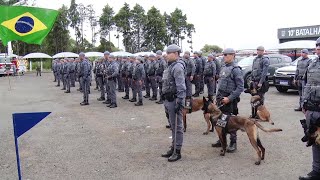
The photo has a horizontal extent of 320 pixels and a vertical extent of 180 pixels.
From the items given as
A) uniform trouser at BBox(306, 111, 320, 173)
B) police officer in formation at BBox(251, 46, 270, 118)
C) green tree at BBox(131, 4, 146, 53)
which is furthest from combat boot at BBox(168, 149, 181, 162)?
green tree at BBox(131, 4, 146, 53)

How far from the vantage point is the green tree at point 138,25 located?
44.4m

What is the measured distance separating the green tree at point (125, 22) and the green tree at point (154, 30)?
7.92ft

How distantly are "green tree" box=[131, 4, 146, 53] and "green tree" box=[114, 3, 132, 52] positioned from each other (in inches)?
22.6

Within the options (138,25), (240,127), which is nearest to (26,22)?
(240,127)

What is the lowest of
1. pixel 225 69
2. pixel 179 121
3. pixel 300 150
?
pixel 300 150

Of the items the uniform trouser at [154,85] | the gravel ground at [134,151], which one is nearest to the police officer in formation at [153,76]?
the uniform trouser at [154,85]

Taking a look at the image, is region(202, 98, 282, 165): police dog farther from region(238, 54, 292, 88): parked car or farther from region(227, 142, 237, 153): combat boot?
region(238, 54, 292, 88): parked car

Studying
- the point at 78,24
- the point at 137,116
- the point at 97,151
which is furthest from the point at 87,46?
the point at 97,151

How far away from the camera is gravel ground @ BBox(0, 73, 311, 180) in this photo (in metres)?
5.35

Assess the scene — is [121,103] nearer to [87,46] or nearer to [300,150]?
[300,150]

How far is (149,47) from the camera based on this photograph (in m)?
45.3

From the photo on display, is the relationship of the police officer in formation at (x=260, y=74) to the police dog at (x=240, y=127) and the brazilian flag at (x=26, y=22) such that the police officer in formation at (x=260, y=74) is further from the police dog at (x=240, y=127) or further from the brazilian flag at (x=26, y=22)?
the brazilian flag at (x=26, y=22)

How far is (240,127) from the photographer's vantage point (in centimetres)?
575

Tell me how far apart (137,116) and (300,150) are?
16.9 ft
